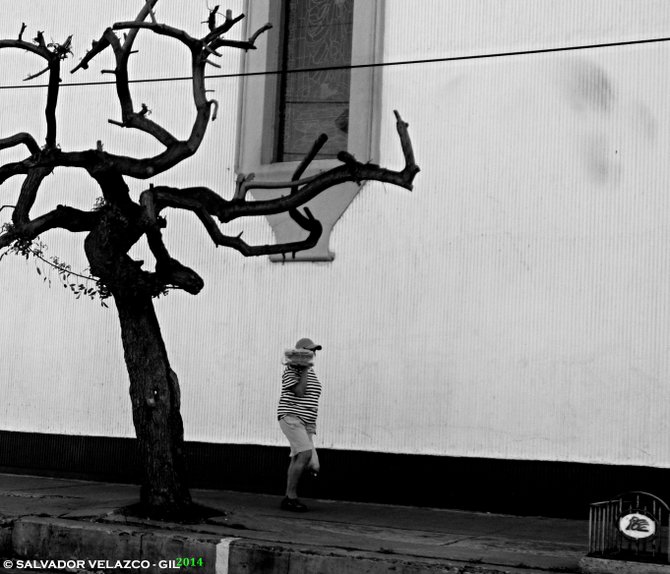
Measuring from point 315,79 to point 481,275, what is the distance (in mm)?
3172

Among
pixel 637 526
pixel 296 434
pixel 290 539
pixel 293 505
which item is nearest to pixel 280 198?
pixel 296 434

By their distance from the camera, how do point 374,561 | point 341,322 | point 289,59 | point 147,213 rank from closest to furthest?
1. point 374,561
2. point 147,213
3. point 341,322
4. point 289,59

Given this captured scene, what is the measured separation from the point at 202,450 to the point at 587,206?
4954 millimetres

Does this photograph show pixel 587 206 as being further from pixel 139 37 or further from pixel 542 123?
pixel 139 37

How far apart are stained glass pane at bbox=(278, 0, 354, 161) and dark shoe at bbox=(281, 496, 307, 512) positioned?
3.98m

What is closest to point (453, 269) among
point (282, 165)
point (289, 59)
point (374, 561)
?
point (282, 165)

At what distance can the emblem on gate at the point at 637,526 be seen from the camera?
7008 mm

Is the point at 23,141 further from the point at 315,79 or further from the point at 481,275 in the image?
the point at 481,275

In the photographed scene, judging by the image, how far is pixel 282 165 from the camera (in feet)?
39.5

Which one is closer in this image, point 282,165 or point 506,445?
point 506,445

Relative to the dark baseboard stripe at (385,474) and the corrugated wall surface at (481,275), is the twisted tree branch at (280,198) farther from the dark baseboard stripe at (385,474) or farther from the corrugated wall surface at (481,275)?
the dark baseboard stripe at (385,474)

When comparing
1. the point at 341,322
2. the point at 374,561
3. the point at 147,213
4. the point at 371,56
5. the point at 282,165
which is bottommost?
the point at 374,561

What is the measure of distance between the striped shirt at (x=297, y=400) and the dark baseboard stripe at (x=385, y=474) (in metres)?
1.31

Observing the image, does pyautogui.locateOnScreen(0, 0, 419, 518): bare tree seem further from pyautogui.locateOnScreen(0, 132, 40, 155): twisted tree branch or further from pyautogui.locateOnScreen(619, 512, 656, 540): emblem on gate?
pyautogui.locateOnScreen(619, 512, 656, 540): emblem on gate
